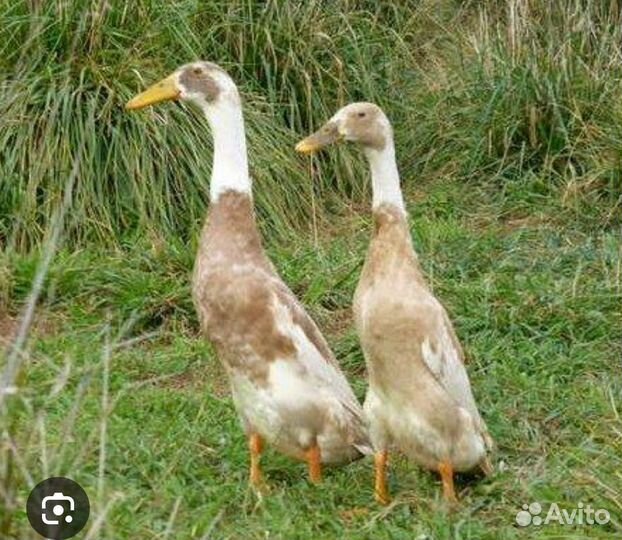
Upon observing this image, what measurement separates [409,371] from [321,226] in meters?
3.42

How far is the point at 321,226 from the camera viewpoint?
27.4 ft

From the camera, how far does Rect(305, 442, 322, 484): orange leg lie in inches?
208

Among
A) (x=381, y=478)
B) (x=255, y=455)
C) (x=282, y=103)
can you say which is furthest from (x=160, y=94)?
(x=282, y=103)

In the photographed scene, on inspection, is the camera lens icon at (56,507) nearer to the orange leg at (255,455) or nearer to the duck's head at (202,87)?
the orange leg at (255,455)

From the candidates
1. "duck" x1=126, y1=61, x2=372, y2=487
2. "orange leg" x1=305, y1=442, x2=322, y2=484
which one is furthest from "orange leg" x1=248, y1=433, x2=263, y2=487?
"orange leg" x1=305, y1=442, x2=322, y2=484

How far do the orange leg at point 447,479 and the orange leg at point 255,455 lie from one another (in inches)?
24.2

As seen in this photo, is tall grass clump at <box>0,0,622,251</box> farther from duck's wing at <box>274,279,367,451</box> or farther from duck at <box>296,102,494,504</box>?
duck at <box>296,102,494,504</box>

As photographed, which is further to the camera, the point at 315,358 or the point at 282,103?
the point at 282,103

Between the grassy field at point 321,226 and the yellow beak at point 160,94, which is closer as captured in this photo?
the grassy field at point 321,226

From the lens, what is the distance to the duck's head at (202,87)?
5.69 metres

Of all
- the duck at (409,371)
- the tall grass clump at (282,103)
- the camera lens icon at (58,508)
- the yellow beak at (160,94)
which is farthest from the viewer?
the tall grass clump at (282,103)

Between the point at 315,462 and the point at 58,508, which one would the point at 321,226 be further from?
the point at 58,508

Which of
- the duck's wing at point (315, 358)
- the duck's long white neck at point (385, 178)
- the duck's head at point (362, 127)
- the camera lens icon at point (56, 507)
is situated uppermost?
the duck's head at point (362, 127)

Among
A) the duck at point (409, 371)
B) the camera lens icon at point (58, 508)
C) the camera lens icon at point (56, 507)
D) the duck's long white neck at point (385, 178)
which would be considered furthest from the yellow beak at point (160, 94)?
the camera lens icon at point (56, 507)
